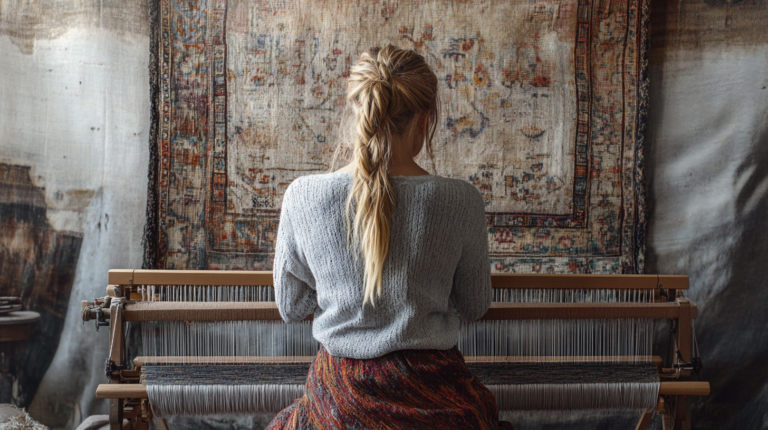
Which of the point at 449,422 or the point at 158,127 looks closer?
the point at 449,422

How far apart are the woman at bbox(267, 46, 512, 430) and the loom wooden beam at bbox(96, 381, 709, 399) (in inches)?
26.9

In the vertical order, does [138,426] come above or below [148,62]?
below

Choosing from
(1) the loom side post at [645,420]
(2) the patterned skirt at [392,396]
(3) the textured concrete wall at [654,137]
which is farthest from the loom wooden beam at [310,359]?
(3) the textured concrete wall at [654,137]

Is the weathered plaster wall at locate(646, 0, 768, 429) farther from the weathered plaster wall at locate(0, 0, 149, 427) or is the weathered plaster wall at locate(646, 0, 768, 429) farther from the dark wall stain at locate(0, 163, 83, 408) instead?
the dark wall stain at locate(0, 163, 83, 408)

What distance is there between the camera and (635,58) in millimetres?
2221

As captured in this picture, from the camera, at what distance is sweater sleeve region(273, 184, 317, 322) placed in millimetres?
1244

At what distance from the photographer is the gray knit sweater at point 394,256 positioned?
1.17 meters

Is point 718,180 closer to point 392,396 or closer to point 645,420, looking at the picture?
point 645,420

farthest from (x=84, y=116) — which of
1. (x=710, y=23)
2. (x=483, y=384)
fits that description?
(x=710, y=23)

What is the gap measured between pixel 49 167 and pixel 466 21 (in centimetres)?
186

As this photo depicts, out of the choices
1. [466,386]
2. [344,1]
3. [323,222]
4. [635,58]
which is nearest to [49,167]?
[344,1]

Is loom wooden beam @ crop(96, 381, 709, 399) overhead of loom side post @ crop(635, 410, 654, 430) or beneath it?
overhead

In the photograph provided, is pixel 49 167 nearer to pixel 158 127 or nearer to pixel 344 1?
pixel 158 127

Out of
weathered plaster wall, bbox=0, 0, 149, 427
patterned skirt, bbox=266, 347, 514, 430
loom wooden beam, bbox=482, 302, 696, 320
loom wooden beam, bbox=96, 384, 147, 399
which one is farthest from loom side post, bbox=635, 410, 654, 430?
Answer: weathered plaster wall, bbox=0, 0, 149, 427
